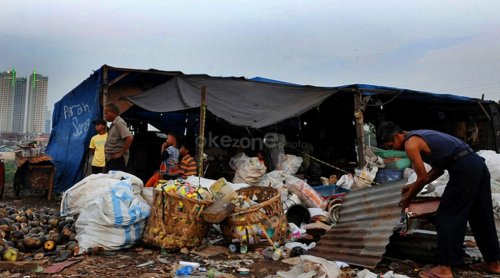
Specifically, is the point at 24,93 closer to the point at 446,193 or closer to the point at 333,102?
the point at 333,102

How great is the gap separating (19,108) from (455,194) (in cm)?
3735

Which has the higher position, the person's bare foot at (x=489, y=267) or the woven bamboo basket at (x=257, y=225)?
the woven bamboo basket at (x=257, y=225)

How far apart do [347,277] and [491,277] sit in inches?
51.5

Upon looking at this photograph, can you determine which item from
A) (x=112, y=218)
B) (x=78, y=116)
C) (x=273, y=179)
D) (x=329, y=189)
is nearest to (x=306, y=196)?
(x=273, y=179)

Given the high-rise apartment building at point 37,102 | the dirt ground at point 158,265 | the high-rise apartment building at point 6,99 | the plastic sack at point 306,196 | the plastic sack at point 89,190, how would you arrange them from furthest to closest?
the high-rise apartment building at point 37,102, the high-rise apartment building at point 6,99, the plastic sack at point 306,196, the plastic sack at point 89,190, the dirt ground at point 158,265

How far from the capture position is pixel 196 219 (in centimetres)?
392

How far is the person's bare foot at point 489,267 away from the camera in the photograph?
10.6ft

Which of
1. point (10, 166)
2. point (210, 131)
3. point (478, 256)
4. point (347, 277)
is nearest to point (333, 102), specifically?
point (210, 131)

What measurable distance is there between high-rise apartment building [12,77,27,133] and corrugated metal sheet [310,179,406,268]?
35.4m

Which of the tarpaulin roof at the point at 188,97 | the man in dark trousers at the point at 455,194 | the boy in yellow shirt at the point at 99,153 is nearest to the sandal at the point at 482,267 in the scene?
the man in dark trousers at the point at 455,194

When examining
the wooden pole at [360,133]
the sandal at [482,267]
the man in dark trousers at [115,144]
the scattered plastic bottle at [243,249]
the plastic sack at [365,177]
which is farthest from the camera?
the wooden pole at [360,133]

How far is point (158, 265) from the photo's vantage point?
348cm

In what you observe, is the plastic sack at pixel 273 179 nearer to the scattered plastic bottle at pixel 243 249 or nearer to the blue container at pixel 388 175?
the blue container at pixel 388 175

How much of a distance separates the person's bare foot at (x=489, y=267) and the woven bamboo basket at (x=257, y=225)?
6.22ft
